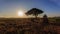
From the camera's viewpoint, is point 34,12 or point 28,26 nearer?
point 28,26

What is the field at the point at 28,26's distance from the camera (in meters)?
3.38

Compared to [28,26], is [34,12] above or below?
above

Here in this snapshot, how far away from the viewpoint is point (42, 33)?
3402 millimetres

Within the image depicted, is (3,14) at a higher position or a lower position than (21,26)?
higher

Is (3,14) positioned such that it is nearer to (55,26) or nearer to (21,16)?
(21,16)

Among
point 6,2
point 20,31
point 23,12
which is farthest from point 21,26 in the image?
point 6,2

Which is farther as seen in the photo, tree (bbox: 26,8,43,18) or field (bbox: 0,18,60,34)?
tree (bbox: 26,8,43,18)

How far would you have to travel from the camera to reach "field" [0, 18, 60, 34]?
3.38 m

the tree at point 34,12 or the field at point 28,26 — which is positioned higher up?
the tree at point 34,12

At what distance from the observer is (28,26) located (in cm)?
349

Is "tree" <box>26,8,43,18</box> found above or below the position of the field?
above

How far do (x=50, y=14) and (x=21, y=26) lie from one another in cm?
73

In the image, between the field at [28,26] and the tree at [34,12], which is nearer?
the field at [28,26]

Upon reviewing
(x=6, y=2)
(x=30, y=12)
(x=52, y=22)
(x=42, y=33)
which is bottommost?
(x=42, y=33)
